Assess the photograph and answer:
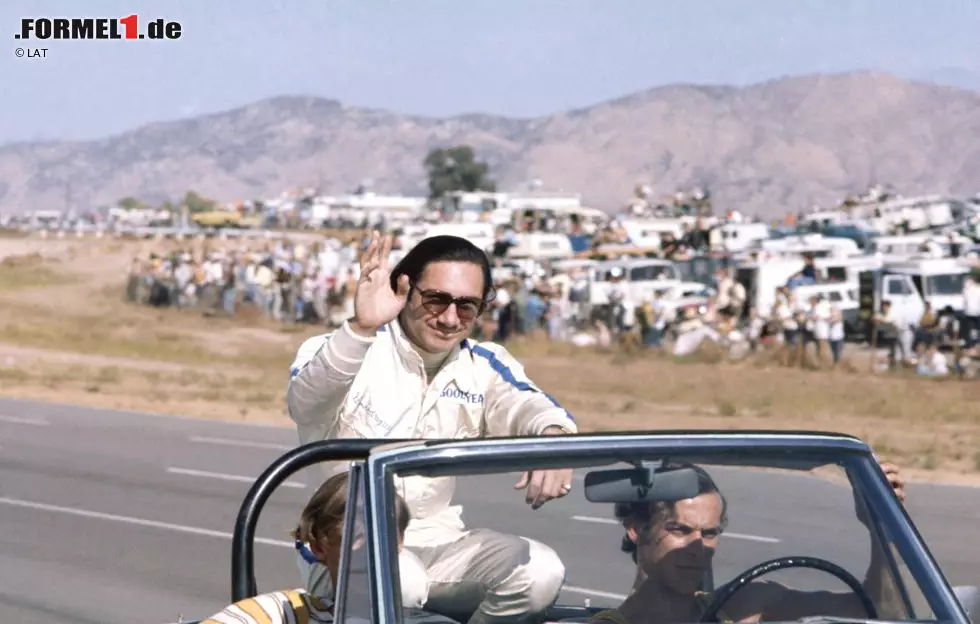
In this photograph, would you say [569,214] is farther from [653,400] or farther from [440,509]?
[440,509]

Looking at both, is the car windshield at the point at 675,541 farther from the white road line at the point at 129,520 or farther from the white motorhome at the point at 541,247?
the white motorhome at the point at 541,247

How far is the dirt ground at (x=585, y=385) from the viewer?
74.7 ft

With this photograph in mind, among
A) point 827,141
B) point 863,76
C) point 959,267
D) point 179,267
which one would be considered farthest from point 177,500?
point 863,76

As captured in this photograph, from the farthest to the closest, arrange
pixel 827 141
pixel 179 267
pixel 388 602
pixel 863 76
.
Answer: pixel 863 76 < pixel 827 141 < pixel 179 267 < pixel 388 602

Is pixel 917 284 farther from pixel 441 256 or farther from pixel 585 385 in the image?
pixel 441 256

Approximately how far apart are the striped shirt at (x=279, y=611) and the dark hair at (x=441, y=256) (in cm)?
100

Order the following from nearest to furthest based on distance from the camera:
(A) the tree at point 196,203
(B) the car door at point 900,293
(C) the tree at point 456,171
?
(B) the car door at point 900,293, (C) the tree at point 456,171, (A) the tree at point 196,203

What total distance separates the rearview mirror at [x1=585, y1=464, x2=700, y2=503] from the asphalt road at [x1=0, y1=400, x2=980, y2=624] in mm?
69

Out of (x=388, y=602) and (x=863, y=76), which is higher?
(x=863, y=76)

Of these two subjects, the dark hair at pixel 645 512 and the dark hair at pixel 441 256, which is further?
the dark hair at pixel 441 256

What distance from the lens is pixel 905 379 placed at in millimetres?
26391

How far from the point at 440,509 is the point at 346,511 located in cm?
24

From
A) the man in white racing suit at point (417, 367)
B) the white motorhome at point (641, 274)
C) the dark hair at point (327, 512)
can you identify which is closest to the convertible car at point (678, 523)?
the dark hair at point (327, 512)

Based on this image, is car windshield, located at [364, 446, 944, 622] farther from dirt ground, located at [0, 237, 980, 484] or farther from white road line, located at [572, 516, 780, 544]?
dirt ground, located at [0, 237, 980, 484]
